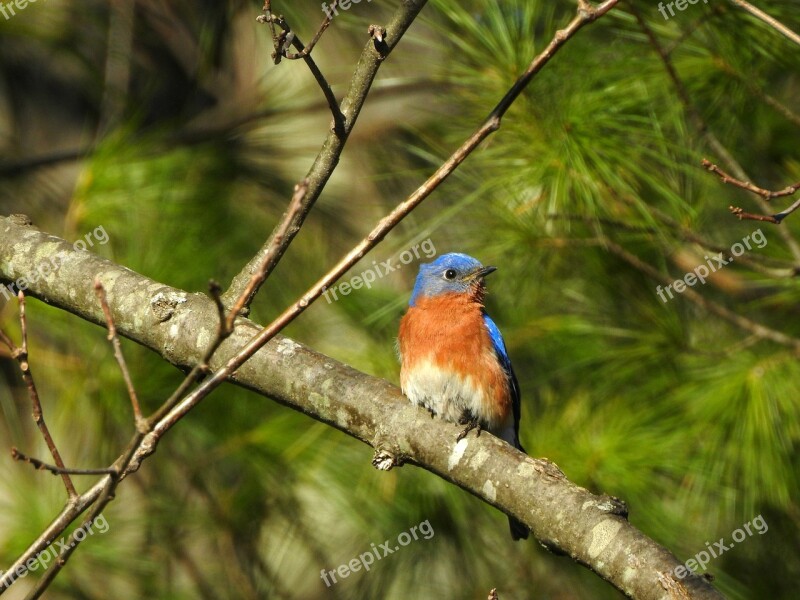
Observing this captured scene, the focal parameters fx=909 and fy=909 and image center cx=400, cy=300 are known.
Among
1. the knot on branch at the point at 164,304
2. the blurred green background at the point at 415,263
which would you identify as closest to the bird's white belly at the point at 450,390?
the blurred green background at the point at 415,263

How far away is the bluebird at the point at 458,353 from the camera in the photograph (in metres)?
3.51

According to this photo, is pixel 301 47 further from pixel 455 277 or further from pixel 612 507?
pixel 455 277

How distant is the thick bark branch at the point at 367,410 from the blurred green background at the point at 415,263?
1477mm

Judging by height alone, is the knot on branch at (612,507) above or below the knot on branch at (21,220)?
below

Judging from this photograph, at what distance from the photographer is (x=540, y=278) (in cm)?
463

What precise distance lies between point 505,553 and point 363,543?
79 centimetres

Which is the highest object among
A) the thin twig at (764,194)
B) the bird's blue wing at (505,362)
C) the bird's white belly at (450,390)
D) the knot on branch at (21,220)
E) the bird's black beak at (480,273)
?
the bird's black beak at (480,273)

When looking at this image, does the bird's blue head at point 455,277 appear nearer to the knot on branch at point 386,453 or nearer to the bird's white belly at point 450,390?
the bird's white belly at point 450,390

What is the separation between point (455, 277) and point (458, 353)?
451 millimetres

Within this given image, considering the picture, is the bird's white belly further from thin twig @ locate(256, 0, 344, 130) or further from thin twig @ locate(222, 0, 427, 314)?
thin twig @ locate(256, 0, 344, 130)

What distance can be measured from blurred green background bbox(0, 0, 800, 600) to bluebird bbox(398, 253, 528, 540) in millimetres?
276

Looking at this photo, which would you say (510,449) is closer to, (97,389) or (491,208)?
(491,208)

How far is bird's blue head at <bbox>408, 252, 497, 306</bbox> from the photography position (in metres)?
3.94

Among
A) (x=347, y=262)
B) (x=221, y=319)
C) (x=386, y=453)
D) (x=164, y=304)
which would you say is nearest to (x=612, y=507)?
(x=386, y=453)
